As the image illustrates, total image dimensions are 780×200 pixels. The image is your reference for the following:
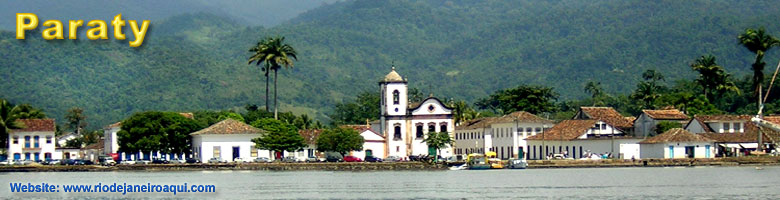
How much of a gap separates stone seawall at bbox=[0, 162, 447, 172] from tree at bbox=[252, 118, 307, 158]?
7.52 m

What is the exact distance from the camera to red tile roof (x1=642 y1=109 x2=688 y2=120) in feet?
368

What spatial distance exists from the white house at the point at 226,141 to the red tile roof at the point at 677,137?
34.5 meters

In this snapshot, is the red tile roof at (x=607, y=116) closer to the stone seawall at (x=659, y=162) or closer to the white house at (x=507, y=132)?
the white house at (x=507, y=132)

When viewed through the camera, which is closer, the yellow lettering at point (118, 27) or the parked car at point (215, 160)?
the yellow lettering at point (118, 27)

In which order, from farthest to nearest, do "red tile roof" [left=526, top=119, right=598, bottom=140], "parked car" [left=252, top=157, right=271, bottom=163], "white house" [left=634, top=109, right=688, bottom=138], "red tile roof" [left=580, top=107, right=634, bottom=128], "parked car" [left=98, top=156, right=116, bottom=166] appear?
"red tile roof" [left=580, top=107, right=634, bottom=128] → "white house" [left=634, top=109, right=688, bottom=138] → "red tile roof" [left=526, top=119, right=598, bottom=140] → "parked car" [left=252, top=157, right=271, bottom=163] → "parked car" [left=98, top=156, right=116, bottom=166]

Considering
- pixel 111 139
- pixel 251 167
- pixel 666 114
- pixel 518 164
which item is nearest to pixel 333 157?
pixel 251 167

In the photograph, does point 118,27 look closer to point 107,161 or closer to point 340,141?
point 107,161

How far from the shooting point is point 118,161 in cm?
11419

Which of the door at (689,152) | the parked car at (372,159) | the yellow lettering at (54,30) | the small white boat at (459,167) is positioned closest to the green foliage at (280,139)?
the parked car at (372,159)

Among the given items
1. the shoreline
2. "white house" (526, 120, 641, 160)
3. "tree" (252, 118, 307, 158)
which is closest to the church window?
"tree" (252, 118, 307, 158)

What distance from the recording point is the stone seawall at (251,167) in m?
102

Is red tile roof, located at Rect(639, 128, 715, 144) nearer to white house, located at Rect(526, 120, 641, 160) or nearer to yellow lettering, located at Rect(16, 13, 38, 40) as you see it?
white house, located at Rect(526, 120, 641, 160)

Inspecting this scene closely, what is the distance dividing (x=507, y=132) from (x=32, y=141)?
4561cm

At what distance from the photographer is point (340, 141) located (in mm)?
117438
